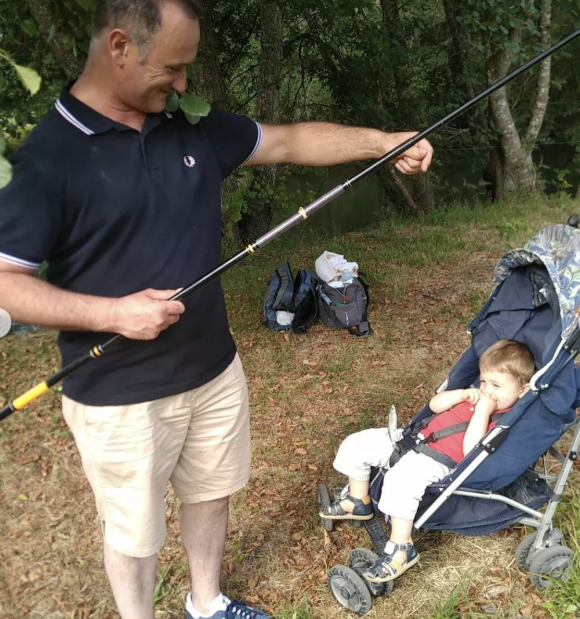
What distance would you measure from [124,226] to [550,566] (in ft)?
7.17

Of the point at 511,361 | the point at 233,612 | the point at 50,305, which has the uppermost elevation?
the point at 50,305

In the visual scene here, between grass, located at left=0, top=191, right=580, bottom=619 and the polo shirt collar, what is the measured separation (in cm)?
198

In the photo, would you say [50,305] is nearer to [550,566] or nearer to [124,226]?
[124,226]

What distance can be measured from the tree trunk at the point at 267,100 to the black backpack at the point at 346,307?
8.12 ft

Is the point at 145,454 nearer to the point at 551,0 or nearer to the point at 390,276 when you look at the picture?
the point at 390,276

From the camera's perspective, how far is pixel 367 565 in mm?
2506

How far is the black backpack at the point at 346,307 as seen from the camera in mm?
4801

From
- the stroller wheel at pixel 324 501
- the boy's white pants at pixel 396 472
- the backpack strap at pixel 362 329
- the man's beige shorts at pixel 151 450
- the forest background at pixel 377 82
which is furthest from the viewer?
the forest background at pixel 377 82

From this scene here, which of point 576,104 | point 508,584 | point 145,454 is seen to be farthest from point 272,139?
point 576,104

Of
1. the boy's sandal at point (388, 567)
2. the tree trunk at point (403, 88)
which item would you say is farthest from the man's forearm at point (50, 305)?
the tree trunk at point (403, 88)

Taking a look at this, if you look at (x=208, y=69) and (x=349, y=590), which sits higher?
(x=208, y=69)

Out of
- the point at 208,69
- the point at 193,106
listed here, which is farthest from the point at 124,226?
the point at 208,69

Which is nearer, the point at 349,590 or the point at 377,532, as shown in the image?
the point at 349,590

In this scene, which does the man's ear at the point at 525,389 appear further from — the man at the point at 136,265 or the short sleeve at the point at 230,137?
the short sleeve at the point at 230,137
